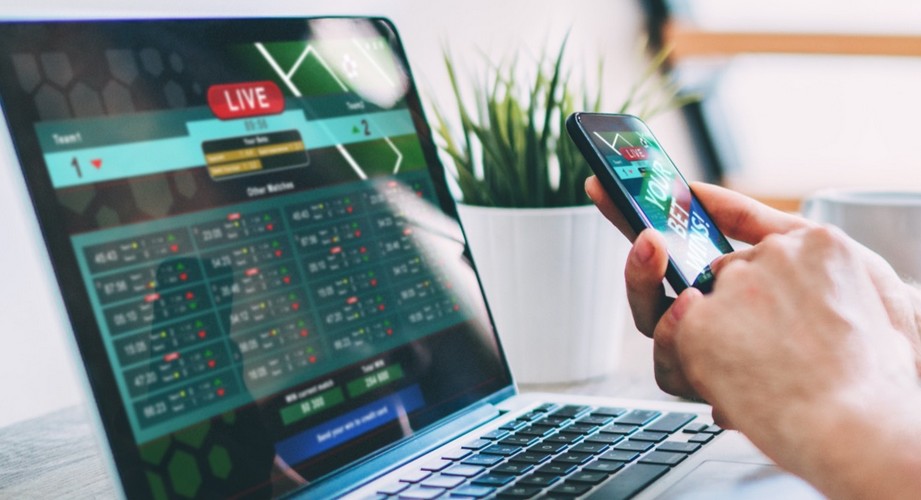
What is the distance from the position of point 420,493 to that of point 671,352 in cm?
18

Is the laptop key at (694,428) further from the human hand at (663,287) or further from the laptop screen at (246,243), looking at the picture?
the laptop screen at (246,243)

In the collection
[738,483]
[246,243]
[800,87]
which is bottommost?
[738,483]

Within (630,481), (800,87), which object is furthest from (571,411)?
(800,87)

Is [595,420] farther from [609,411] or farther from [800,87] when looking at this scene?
[800,87]

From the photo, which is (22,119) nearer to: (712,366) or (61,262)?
(61,262)

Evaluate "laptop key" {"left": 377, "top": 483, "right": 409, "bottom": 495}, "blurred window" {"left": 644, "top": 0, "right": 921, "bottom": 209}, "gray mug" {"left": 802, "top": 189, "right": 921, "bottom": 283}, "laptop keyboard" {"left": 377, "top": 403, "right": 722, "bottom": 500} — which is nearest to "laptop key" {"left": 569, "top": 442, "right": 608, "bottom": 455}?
"laptop keyboard" {"left": 377, "top": 403, "right": 722, "bottom": 500}

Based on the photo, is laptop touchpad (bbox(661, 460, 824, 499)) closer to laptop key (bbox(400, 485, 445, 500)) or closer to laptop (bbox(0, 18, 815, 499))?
laptop (bbox(0, 18, 815, 499))

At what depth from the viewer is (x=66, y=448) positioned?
Result: 626mm

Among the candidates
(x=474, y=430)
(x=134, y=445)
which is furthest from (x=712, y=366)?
(x=134, y=445)

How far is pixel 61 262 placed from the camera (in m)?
0.44

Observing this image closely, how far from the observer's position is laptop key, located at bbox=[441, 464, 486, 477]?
19.8 inches

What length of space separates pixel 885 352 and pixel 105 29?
47 cm

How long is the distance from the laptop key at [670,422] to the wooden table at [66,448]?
0.13m

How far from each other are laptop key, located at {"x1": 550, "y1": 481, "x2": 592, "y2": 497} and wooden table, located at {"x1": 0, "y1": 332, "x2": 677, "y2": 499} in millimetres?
252
